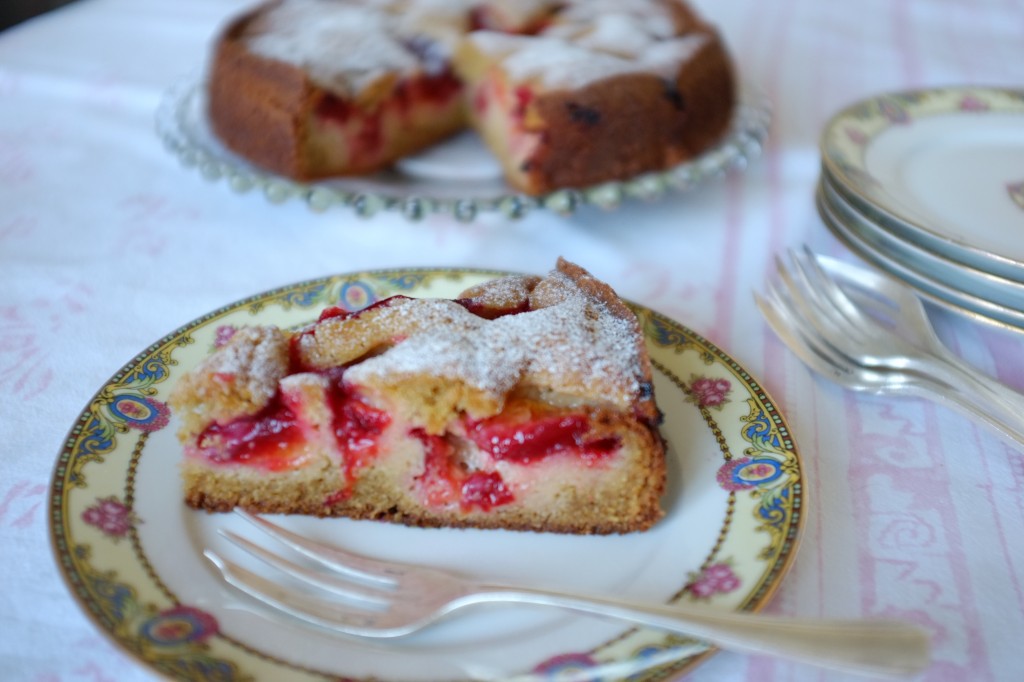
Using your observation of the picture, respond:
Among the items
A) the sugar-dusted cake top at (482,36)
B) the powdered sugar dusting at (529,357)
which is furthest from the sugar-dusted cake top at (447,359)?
the sugar-dusted cake top at (482,36)

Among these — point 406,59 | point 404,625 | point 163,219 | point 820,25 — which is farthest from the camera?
point 820,25

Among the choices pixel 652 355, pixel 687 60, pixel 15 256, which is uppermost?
pixel 687 60

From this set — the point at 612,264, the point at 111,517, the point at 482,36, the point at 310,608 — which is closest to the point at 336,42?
the point at 482,36

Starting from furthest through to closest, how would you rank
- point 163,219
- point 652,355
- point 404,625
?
point 163,219 → point 652,355 → point 404,625

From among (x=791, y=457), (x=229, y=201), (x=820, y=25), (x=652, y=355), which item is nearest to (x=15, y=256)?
(x=229, y=201)

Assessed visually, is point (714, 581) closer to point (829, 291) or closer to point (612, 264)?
point (829, 291)

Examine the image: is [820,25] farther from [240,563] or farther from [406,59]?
[240,563]

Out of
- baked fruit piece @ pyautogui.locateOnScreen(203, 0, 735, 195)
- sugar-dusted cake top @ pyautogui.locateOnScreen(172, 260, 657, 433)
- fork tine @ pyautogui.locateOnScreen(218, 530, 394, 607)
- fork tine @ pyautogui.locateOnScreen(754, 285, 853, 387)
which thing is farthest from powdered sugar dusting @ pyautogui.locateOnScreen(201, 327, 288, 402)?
baked fruit piece @ pyautogui.locateOnScreen(203, 0, 735, 195)
